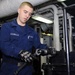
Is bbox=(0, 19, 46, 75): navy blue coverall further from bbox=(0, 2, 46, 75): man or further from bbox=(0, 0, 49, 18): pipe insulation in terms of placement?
bbox=(0, 0, 49, 18): pipe insulation

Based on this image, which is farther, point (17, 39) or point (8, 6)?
point (8, 6)

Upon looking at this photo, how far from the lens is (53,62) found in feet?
5.53

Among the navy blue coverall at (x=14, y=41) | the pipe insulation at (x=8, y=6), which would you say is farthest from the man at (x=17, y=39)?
the pipe insulation at (x=8, y=6)

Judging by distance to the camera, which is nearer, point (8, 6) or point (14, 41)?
point (14, 41)

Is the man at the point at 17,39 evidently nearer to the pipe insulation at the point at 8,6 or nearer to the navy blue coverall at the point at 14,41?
the navy blue coverall at the point at 14,41

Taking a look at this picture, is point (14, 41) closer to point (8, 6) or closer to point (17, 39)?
point (17, 39)

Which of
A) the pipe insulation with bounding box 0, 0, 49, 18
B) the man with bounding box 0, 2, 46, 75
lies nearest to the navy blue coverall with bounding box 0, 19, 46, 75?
the man with bounding box 0, 2, 46, 75

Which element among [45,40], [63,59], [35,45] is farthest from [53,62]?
[45,40]

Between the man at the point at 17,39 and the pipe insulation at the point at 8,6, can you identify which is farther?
Answer: the pipe insulation at the point at 8,6

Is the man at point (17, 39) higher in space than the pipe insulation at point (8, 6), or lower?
lower

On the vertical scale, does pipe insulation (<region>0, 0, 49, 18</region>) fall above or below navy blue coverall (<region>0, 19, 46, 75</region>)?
above

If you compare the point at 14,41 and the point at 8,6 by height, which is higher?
the point at 8,6

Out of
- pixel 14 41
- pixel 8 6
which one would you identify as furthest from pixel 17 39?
pixel 8 6

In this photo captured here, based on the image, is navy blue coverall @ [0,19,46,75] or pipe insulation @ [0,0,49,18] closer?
navy blue coverall @ [0,19,46,75]
